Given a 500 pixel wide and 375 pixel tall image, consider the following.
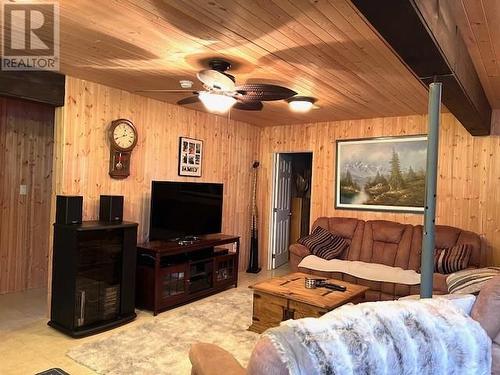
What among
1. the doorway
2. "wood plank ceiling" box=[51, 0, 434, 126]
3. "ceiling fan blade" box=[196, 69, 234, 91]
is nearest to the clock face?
"wood plank ceiling" box=[51, 0, 434, 126]

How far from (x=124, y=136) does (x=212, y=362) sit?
304cm

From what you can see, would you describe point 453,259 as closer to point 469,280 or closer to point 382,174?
point 469,280

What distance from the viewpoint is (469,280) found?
10.1 ft

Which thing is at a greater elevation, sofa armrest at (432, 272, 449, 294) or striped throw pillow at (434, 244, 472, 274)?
striped throw pillow at (434, 244, 472, 274)

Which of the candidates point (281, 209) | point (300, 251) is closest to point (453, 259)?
point (300, 251)

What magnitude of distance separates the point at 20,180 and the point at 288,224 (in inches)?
168

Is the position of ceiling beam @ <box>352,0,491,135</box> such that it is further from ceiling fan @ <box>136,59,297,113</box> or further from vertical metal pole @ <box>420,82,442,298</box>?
ceiling fan @ <box>136,59,297,113</box>

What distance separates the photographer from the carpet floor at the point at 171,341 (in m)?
2.77

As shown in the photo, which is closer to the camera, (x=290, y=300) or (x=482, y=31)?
(x=482, y=31)

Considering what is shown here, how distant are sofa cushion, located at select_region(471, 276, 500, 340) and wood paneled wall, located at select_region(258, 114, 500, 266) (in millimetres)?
3046

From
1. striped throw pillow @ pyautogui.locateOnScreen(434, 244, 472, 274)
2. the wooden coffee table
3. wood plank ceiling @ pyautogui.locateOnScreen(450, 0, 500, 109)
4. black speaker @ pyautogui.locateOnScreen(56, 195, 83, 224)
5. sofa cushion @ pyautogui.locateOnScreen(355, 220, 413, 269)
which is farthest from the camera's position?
sofa cushion @ pyautogui.locateOnScreen(355, 220, 413, 269)

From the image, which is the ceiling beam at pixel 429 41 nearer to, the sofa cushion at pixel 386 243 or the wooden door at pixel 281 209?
the sofa cushion at pixel 386 243

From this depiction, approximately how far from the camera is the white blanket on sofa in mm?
4074

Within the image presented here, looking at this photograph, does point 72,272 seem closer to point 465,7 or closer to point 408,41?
point 408,41
